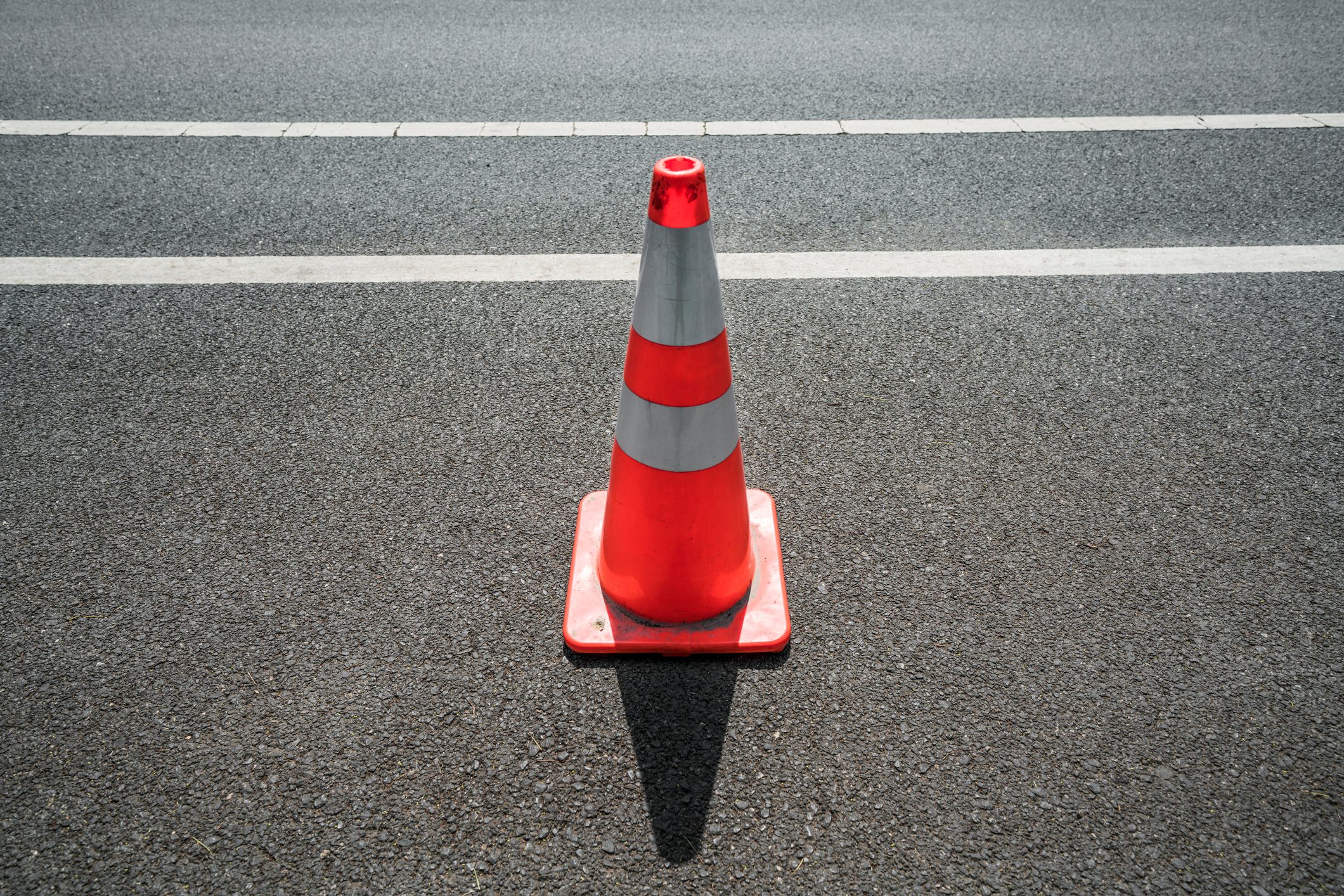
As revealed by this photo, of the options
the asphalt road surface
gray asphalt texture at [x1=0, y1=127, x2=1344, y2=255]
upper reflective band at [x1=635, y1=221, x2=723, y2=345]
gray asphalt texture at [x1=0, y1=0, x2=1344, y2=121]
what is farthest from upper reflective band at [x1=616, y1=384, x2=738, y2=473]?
gray asphalt texture at [x1=0, y1=0, x2=1344, y2=121]

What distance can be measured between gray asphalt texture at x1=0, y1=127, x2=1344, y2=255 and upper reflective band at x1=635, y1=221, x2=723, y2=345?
78.3 inches

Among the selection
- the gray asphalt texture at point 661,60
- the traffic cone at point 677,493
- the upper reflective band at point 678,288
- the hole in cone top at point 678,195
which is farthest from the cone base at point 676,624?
the gray asphalt texture at point 661,60

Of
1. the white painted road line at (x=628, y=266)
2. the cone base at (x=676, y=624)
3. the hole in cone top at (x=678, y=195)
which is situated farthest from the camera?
the white painted road line at (x=628, y=266)

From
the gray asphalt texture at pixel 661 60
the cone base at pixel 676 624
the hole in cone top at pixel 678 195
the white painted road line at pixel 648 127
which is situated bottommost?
the cone base at pixel 676 624

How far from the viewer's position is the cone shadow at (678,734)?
175 cm

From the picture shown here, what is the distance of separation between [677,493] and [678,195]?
2.32 feet

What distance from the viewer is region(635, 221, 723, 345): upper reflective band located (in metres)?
1.77

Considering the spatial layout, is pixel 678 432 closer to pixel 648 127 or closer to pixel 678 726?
pixel 678 726

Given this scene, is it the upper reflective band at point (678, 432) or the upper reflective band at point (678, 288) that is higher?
the upper reflective band at point (678, 288)

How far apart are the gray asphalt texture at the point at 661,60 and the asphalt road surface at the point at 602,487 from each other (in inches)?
15.2

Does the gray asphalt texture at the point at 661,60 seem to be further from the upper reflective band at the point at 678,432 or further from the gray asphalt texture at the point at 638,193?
the upper reflective band at the point at 678,432

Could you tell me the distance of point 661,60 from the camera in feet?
18.4

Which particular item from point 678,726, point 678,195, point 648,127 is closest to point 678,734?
point 678,726

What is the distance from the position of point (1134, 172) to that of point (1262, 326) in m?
1.41
